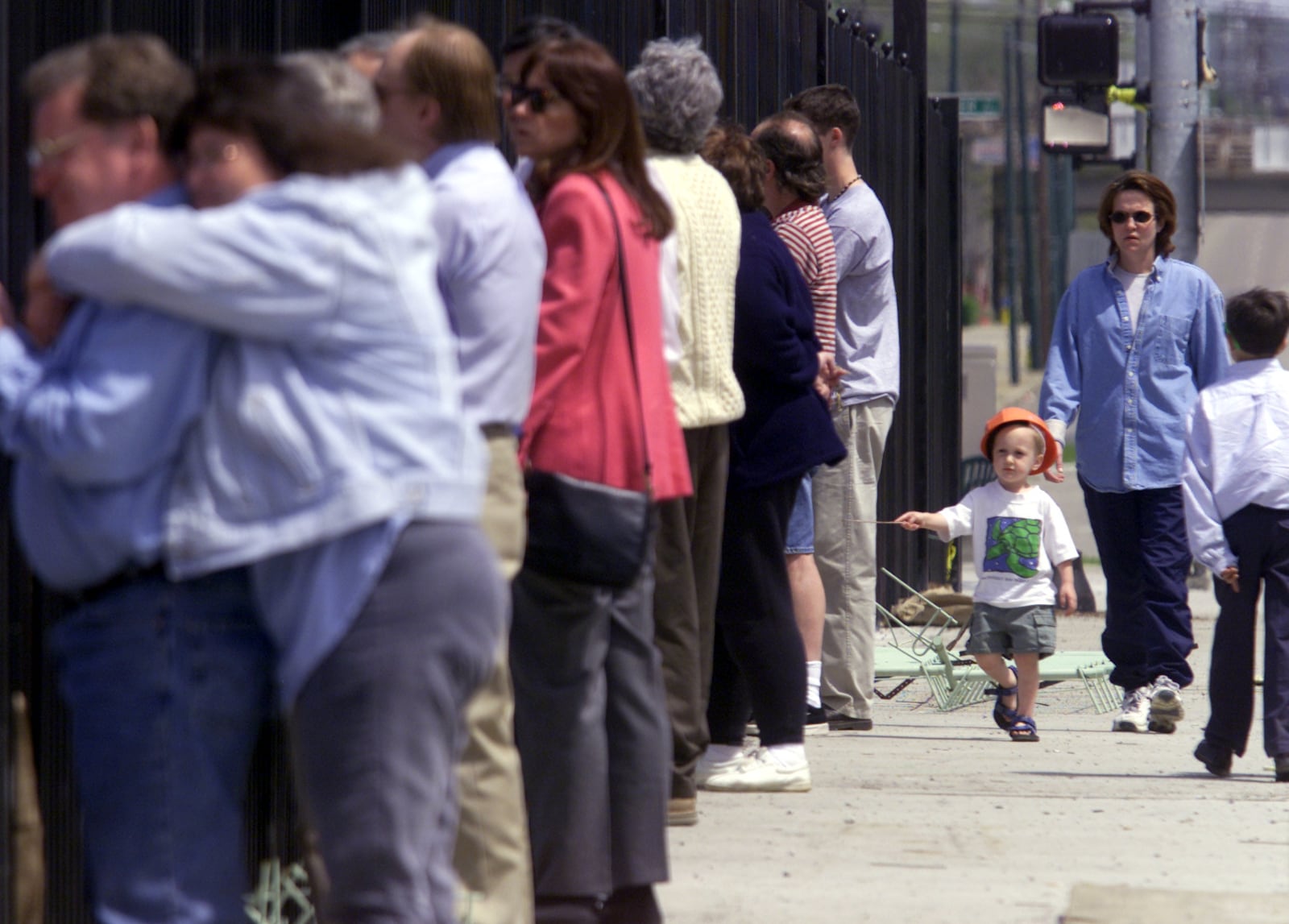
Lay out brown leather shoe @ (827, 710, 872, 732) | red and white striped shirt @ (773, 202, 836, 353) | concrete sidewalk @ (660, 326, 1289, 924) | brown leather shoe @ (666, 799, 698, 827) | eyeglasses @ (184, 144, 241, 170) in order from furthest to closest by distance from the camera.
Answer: brown leather shoe @ (827, 710, 872, 732)
red and white striped shirt @ (773, 202, 836, 353)
brown leather shoe @ (666, 799, 698, 827)
concrete sidewalk @ (660, 326, 1289, 924)
eyeglasses @ (184, 144, 241, 170)

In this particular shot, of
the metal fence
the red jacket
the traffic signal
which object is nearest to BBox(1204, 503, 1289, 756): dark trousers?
the metal fence

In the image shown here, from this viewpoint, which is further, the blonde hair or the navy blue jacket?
the navy blue jacket

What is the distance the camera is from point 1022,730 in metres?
7.34

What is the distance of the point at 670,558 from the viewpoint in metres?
5.23

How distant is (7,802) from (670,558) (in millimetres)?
2066

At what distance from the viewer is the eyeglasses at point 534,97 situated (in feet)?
13.9

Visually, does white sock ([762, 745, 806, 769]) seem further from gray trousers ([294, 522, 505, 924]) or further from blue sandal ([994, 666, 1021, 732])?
gray trousers ([294, 522, 505, 924])

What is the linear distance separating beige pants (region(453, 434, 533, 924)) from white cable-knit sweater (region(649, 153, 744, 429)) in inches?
52.2

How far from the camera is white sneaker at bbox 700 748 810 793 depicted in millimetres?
6059

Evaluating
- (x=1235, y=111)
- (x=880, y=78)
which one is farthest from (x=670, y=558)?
(x=1235, y=111)

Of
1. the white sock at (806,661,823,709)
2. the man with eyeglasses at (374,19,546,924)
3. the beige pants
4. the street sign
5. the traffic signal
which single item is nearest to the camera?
the man with eyeglasses at (374,19,546,924)

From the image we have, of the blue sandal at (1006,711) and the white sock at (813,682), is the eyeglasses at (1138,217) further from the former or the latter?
the white sock at (813,682)

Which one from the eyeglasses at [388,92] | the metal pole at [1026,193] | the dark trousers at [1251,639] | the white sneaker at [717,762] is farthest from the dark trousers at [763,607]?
the metal pole at [1026,193]

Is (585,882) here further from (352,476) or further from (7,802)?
(352,476)
